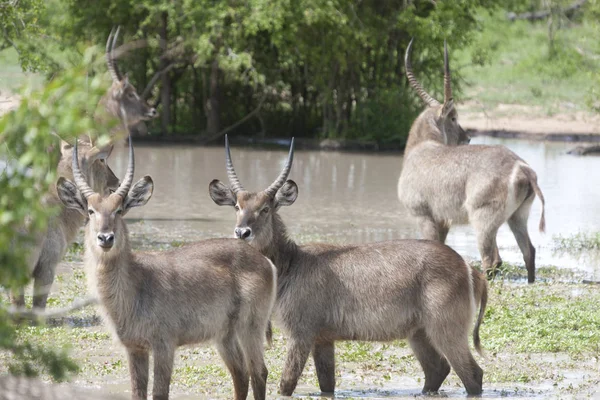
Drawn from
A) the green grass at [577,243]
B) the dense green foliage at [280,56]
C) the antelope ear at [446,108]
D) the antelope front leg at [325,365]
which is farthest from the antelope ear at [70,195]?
the dense green foliage at [280,56]

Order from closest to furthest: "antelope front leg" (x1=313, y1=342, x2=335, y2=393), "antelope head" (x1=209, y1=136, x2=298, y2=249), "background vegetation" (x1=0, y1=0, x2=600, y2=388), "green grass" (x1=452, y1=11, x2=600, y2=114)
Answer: "antelope front leg" (x1=313, y1=342, x2=335, y2=393) → "antelope head" (x1=209, y1=136, x2=298, y2=249) → "background vegetation" (x1=0, y1=0, x2=600, y2=388) → "green grass" (x1=452, y1=11, x2=600, y2=114)

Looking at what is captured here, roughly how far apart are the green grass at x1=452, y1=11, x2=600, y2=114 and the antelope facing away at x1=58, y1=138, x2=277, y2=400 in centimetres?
1671

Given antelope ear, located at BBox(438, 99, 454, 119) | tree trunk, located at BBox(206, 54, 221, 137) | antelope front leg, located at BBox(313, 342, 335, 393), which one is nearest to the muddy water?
tree trunk, located at BBox(206, 54, 221, 137)

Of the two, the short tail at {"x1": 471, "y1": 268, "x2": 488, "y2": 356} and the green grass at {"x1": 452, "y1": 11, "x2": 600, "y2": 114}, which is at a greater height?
the green grass at {"x1": 452, "y1": 11, "x2": 600, "y2": 114}

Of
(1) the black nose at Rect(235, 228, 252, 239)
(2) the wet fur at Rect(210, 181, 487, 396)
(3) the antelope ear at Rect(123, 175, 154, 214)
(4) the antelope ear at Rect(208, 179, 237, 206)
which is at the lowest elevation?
(2) the wet fur at Rect(210, 181, 487, 396)

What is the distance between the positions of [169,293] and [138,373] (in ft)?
1.46

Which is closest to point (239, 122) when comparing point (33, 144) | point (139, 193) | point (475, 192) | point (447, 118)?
point (447, 118)

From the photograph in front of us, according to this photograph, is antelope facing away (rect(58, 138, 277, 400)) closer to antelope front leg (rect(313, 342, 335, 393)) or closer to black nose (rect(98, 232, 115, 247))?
black nose (rect(98, 232, 115, 247))

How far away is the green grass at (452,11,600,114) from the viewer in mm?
23922

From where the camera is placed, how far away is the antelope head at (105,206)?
5656mm

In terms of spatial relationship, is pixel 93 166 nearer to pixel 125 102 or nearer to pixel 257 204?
pixel 257 204

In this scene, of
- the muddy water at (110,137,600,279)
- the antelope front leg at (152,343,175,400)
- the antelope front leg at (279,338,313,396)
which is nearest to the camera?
the antelope front leg at (152,343,175,400)

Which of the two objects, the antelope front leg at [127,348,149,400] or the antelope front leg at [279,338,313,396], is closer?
the antelope front leg at [127,348,149,400]

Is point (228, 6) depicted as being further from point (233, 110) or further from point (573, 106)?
point (573, 106)
